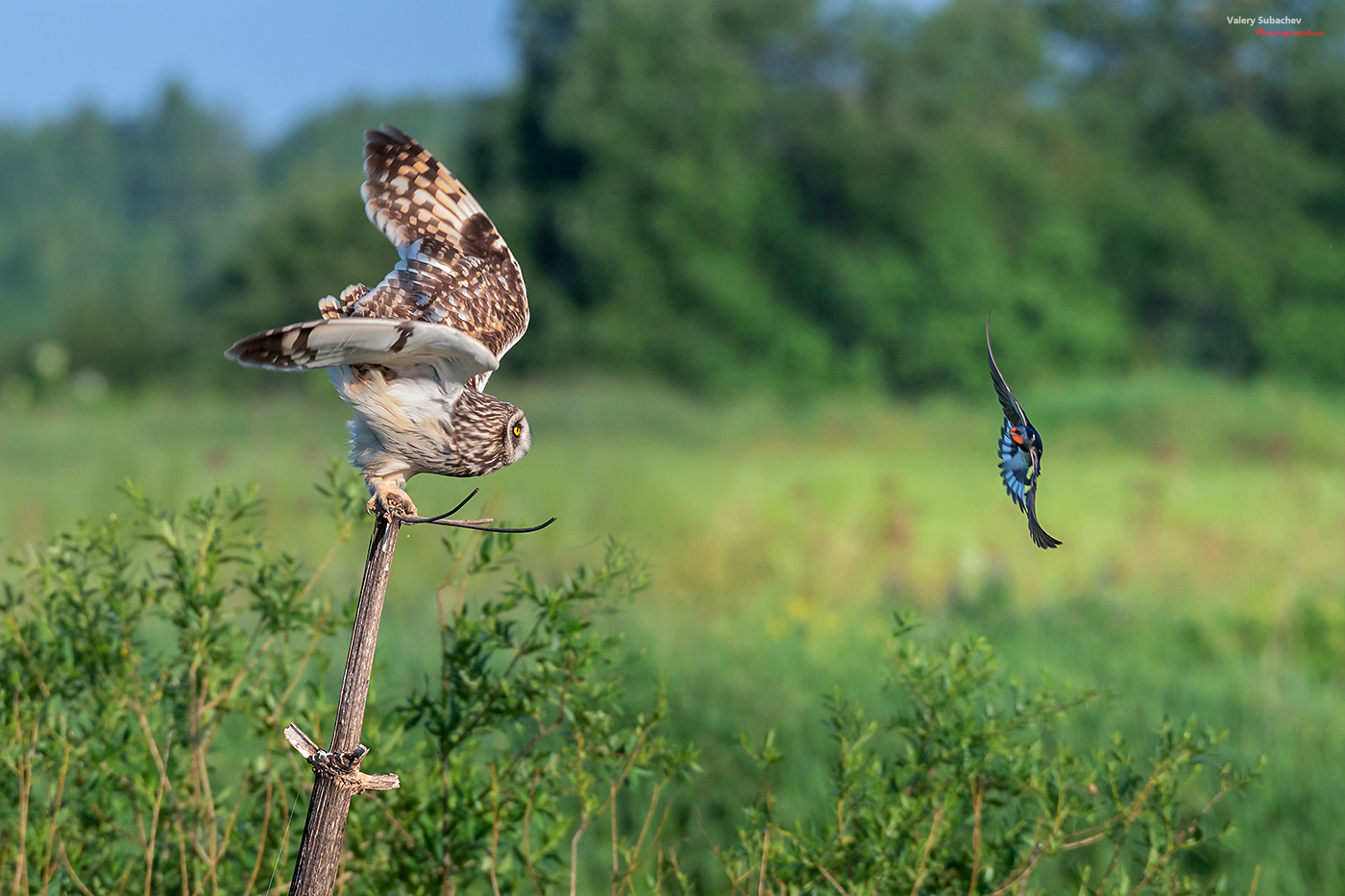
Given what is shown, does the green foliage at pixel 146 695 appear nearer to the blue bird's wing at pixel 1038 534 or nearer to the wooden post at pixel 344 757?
the wooden post at pixel 344 757

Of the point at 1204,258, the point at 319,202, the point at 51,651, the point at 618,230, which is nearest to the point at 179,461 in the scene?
the point at 51,651

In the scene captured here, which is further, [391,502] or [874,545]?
[874,545]

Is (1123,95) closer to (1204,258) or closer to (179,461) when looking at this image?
(1204,258)

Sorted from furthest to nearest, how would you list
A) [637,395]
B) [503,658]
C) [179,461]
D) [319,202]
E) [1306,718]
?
[319,202] < [637,395] < [179,461] < [1306,718] < [503,658]

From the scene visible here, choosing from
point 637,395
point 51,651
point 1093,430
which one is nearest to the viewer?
point 51,651

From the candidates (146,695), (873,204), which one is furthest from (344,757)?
(873,204)

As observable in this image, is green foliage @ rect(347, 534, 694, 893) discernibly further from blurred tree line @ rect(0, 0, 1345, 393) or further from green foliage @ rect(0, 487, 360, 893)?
blurred tree line @ rect(0, 0, 1345, 393)

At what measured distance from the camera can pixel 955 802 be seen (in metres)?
2.51

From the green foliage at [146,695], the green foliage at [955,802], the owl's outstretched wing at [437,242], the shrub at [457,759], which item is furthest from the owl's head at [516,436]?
the green foliage at [146,695]

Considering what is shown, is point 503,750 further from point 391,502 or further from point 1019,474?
point 1019,474

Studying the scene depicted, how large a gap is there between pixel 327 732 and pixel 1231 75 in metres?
33.9

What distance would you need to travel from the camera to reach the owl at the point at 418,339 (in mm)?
1357

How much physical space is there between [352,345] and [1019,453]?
0.78 m

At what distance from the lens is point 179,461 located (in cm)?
1034
